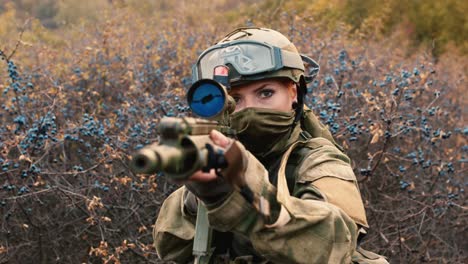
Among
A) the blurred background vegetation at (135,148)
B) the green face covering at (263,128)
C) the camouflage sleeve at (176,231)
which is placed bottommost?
the blurred background vegetation at (135,148)

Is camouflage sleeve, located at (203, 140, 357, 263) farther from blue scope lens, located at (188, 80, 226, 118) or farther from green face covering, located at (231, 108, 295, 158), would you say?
green face covering, located at (231, 108, 295, 158)

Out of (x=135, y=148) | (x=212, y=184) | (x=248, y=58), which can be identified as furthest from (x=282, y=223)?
(x=135, y=148)

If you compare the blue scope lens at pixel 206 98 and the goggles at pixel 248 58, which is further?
the goggles at pixel 248 58

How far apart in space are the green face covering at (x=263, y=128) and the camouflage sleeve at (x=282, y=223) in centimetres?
38

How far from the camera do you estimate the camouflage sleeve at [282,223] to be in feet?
5.83

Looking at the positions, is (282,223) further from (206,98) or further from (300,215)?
(206,98)

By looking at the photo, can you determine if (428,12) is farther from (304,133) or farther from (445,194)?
(304,133)

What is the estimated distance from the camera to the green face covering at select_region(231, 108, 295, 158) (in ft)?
7.60

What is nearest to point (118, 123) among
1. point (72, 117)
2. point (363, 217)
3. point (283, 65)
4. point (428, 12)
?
point (72, 117)

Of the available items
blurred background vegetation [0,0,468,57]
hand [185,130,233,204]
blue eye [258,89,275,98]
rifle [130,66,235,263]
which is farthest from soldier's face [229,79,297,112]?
blurred background vegetation [0,0,468,57]

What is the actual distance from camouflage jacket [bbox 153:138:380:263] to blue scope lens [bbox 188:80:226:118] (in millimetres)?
226

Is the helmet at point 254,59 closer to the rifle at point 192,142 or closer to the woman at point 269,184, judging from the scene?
the woman at point 269,184

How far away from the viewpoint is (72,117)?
576cm

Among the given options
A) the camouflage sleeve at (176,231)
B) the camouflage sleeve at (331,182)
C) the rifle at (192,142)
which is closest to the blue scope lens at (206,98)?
the rifle at (192,142)
